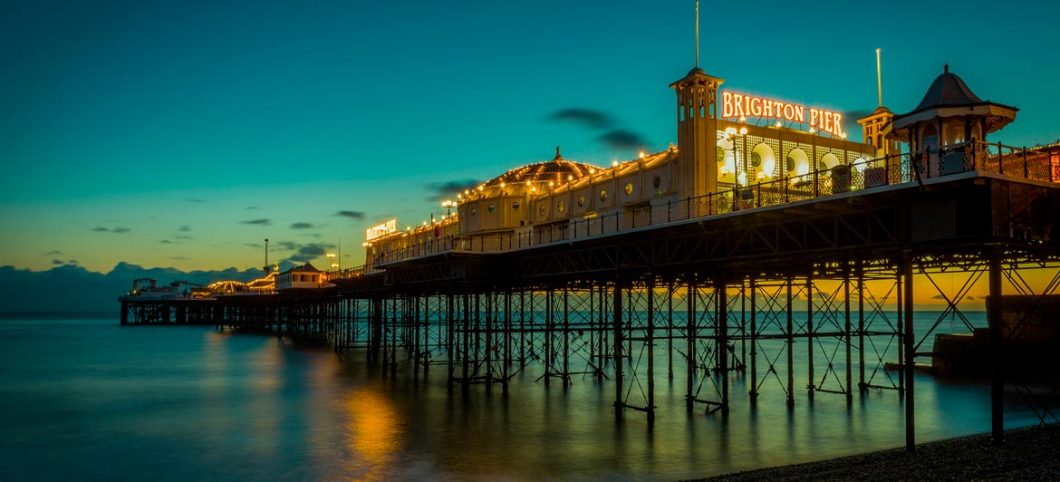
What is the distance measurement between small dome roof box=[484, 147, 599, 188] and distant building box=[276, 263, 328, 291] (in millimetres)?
57772

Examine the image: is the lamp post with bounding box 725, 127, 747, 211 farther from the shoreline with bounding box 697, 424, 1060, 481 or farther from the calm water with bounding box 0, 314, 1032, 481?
the shoreline with bounding box 697, 424, 1060, 481

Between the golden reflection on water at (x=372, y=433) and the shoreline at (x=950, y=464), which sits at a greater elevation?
the shoreline at (x=950, y=464)

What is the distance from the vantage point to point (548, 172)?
4750cm

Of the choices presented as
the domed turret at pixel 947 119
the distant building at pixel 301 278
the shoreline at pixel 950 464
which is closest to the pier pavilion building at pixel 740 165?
the domed turret at pixel 947 119

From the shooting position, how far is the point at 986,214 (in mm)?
18219

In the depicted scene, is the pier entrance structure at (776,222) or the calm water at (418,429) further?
the calm water at (418,429)

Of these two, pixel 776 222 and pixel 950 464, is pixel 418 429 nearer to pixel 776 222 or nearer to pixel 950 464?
pixel 776 222

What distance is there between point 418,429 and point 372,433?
1.66 m

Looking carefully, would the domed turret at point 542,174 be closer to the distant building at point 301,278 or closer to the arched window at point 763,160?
the arched window at point 763,160

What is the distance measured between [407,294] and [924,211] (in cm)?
4543

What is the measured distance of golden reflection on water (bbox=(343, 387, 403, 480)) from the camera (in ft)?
74.9

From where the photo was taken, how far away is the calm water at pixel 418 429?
2288cm

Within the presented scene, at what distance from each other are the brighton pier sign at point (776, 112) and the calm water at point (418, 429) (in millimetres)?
12075

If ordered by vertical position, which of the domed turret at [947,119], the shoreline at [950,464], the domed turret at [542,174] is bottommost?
the shoreline at [950,464]
